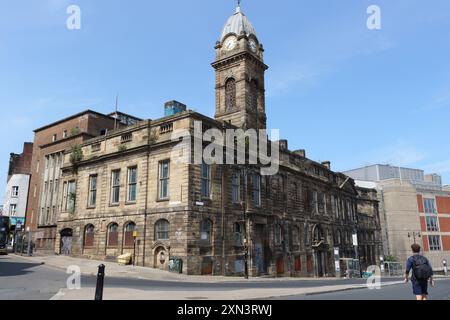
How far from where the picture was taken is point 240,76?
114ft

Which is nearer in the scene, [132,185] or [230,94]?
[132,185]

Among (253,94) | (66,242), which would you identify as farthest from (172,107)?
(66,242)

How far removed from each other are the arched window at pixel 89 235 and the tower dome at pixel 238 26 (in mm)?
21790

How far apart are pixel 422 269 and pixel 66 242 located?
106 ft

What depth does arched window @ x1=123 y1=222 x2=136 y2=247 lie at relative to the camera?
28286 mm

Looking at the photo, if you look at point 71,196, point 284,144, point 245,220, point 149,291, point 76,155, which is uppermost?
point 284,144

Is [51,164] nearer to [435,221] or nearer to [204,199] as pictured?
[204,199]

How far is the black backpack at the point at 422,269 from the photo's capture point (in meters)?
9.05

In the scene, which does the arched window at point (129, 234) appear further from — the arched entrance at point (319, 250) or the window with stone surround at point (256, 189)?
the arched entrance at point (319, 250)

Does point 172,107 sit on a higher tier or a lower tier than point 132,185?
higher

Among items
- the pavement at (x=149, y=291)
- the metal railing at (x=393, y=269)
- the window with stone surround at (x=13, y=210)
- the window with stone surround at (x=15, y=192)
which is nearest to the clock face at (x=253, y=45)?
the pavement at (x=149, y=291)
